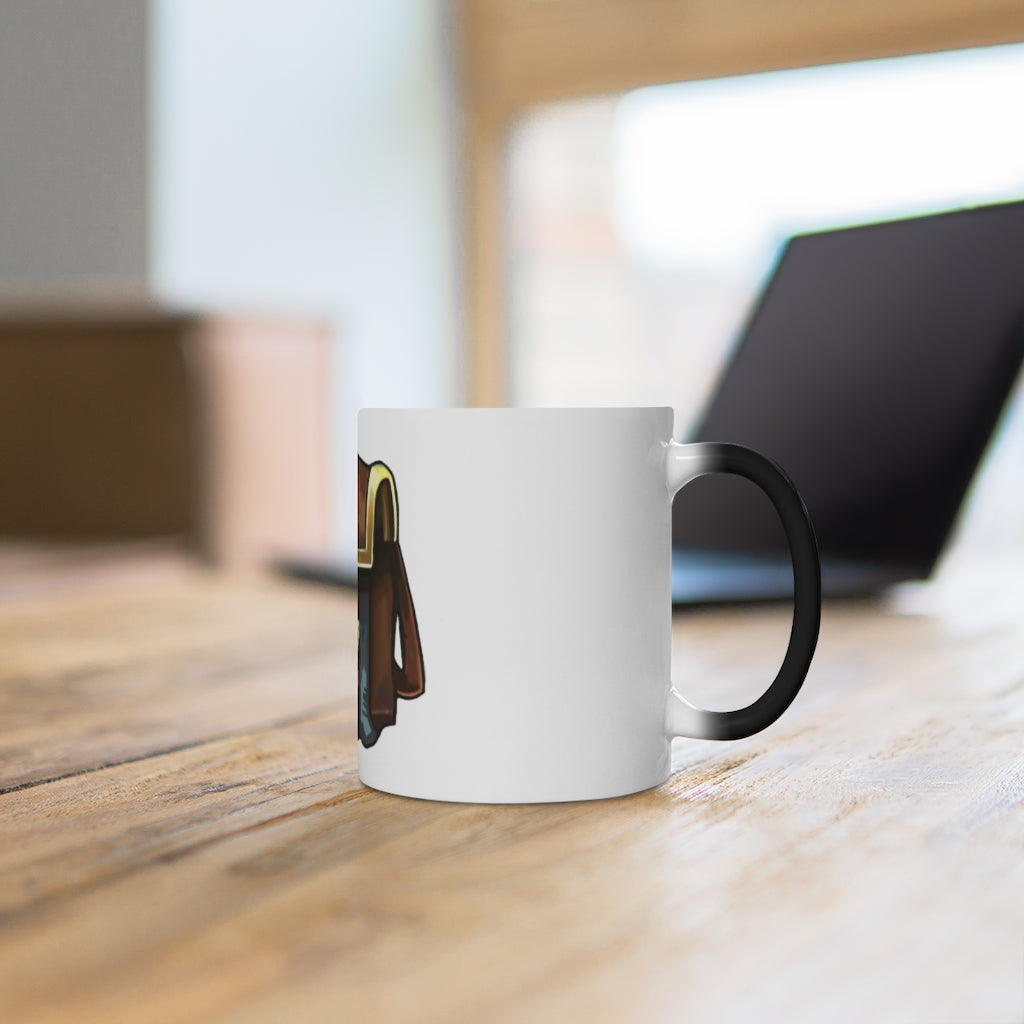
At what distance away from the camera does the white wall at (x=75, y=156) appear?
6.26 feet

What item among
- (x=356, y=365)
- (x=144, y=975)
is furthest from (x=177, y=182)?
(x=144, y=975)

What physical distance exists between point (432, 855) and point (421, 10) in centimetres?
252

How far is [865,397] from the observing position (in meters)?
0.95

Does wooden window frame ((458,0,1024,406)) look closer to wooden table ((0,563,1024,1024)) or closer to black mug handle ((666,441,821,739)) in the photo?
wooden table ((0,563,1024,1024))

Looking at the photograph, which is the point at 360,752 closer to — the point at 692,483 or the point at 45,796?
the point at 45,796

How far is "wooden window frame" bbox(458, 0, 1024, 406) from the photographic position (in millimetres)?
2191

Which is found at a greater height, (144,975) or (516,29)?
(516,29)

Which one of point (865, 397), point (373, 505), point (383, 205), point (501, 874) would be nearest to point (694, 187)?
point (383, 205)

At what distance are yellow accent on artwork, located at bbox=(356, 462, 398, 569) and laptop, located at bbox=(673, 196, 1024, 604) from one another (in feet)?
1.45

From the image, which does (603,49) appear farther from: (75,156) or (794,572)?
(794,572)

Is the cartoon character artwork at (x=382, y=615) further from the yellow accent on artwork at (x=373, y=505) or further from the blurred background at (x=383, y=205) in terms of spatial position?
the blurred background at (x=383, y=205)

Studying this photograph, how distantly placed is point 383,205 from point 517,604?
7.33ft

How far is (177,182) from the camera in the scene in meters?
2.01

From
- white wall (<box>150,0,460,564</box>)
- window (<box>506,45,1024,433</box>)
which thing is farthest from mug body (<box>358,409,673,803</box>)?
window (<box>506,45,1024,433</box>)
